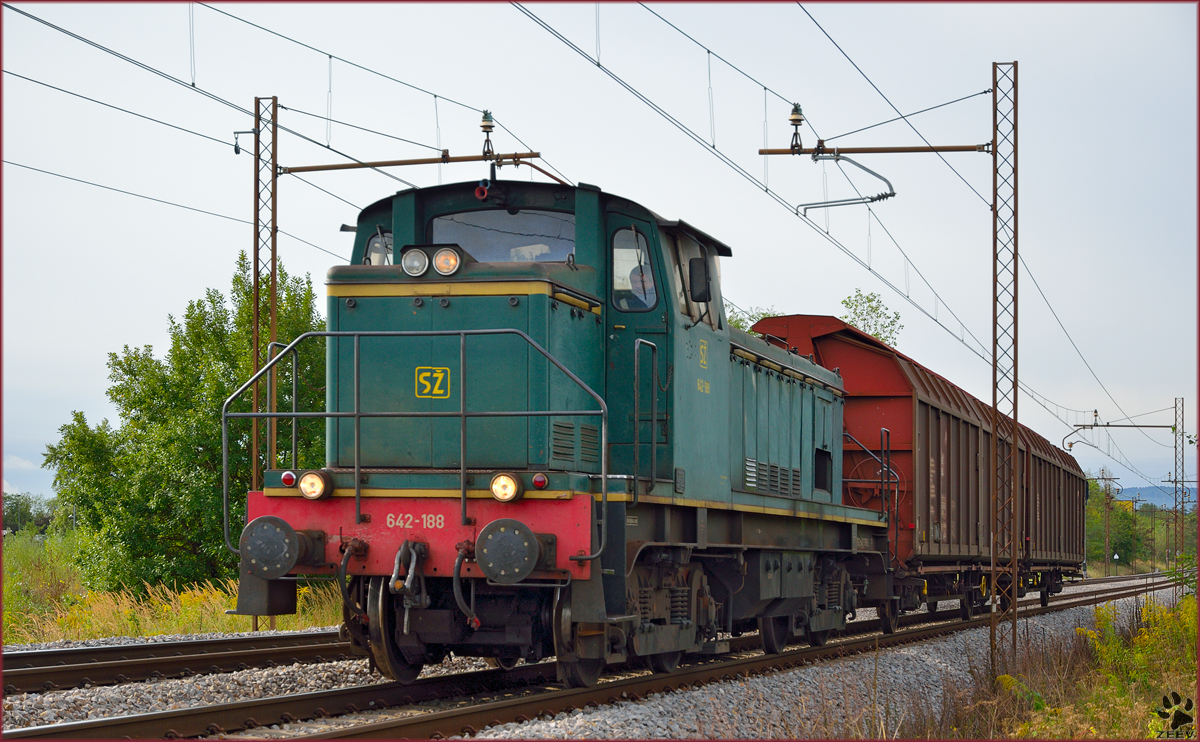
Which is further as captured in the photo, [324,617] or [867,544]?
[324,617]

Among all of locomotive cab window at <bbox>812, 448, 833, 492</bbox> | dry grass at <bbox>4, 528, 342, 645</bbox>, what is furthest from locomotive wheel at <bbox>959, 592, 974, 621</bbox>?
dry grass at <bbox>4, 528, 342, 645</bbox>

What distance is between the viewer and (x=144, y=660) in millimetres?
8672

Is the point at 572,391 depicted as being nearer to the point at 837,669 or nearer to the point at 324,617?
the point at 837,669

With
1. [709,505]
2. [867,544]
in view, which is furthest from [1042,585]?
[709,505]

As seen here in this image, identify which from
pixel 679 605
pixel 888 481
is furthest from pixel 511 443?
pixel 888 481

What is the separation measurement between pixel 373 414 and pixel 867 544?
8.69 meters

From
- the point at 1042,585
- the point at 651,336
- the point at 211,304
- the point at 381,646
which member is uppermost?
the point at 211,304

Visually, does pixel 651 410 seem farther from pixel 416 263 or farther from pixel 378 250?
pixel 378 250

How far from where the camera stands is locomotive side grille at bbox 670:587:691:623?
352 inches

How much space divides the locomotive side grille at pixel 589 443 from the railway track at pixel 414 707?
1.69m

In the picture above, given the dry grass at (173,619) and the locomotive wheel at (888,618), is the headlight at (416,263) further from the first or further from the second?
the locomotive wheel at (888,618)

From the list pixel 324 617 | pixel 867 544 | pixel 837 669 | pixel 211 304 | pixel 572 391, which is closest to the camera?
pixel 572 391

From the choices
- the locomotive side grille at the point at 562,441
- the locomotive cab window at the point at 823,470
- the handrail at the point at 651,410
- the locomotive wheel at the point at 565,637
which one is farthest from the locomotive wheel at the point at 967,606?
the locomotive side grille at the point at 562,441

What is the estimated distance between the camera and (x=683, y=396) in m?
8.79
